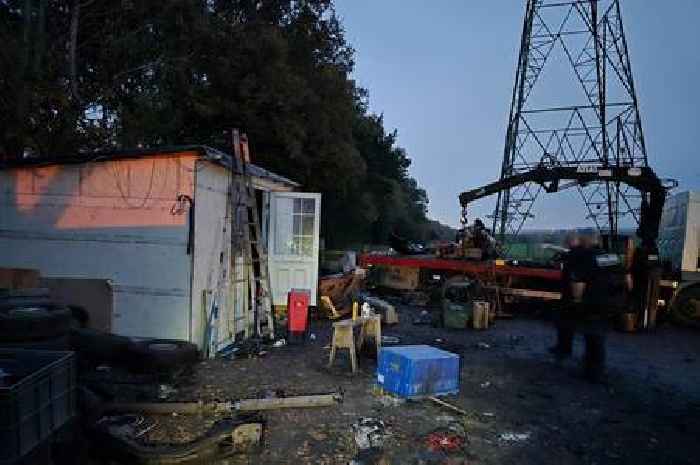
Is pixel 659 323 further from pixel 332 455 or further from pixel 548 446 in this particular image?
pixel 332 455

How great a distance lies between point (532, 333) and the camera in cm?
1078

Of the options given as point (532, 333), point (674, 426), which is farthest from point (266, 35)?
point (674, 426)

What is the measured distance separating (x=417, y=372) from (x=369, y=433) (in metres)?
1.13

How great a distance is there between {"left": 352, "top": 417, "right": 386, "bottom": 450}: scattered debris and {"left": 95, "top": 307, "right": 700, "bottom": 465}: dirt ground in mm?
65

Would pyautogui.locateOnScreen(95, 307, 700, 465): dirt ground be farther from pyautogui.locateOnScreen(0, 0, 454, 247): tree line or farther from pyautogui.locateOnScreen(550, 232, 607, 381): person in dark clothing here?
pyautogui.locateOnScreen(0, 0, 454, 247): tree line

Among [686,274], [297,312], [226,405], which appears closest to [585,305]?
[297,312]

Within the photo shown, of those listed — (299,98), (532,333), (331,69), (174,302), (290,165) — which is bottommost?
(532,333)

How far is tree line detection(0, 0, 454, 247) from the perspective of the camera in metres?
10.5

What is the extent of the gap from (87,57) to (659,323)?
50.0ft

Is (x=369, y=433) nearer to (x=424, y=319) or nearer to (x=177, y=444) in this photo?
(x=177, y=444)

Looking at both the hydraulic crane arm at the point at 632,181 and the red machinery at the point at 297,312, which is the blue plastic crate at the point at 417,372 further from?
the hydraulic crane arm at the point at 632,181

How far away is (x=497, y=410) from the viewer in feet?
19.1

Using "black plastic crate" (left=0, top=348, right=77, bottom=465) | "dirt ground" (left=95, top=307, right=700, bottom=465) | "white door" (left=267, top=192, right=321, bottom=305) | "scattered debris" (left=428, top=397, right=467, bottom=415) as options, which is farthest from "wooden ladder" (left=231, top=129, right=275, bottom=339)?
"black plastic crate" (left=0, top=348, right=77, bottom=465)

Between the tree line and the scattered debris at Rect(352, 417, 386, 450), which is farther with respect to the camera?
the tree line
